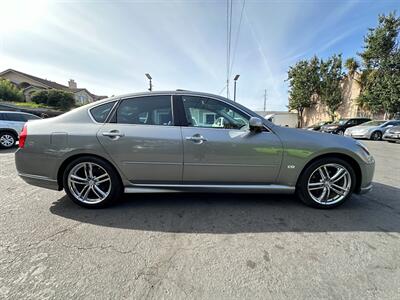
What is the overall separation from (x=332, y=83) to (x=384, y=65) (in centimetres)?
634

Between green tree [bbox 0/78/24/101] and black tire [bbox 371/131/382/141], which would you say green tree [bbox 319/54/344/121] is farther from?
green tree [bbox 0/78/24/101]

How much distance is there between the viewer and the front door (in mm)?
2729

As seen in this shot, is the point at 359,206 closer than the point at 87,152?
No

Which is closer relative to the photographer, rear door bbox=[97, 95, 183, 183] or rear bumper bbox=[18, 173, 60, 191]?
rear door bbox=[97, 95, 183, 183]

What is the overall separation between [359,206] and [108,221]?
11.6 feet

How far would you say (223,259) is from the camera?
Answer: 194 centimetres

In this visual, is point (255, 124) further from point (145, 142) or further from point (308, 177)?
point (145, 142)

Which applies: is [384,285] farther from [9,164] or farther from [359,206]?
[9,164]

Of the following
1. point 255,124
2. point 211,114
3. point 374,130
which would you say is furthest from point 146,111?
point 374,130

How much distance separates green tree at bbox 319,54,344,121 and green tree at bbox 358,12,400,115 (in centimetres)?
456

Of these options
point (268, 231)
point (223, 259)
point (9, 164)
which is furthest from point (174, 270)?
point (9, 164)

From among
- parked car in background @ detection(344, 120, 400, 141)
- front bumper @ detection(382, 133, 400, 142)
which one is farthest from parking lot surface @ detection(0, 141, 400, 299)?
parked car in background @ detection(344, 120, 400, 141)

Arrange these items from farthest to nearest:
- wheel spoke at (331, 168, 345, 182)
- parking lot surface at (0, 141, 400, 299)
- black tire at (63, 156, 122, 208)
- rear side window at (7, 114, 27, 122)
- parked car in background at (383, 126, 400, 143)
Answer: parked car in background at (383, 126, 400, 143)
rear side window at (7, 114, 27, 122)
wheel spoke at (331, 168, 345, 182)
black tire at (63, 156, 122, 208)
parking lot surface at (0, 141, 400, 299)

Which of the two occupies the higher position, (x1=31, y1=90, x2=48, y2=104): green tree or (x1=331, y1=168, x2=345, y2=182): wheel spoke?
(x1=31, y1=90, x2=48, y2=104): green tree
